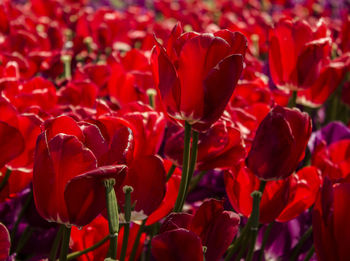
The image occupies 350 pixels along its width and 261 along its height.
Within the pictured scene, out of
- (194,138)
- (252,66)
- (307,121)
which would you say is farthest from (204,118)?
(252,66)

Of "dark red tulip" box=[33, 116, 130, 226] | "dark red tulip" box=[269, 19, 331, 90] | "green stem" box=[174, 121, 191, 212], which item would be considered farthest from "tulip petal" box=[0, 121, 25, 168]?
"dark red tulip" box=[269, 19, 331, 90]

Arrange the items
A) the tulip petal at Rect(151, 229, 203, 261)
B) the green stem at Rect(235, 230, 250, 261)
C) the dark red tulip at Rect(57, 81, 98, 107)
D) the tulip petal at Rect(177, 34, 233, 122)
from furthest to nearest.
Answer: the dark red tulip at Rect(57, 81, 98, 107) → the green stem at Rect(235, 230, 250, 261) → the tulip petal at Rect(177, 34, 233, 122) → the tulip petal at Rect(151, 229, 203, 261)

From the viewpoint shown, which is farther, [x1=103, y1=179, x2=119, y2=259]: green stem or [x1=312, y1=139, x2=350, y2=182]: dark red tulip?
[x1=312, y1=139, x2=350, y2=182]: dark red tulip

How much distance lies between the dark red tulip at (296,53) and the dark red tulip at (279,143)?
0.28m

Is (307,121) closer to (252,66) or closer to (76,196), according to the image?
(76,196)

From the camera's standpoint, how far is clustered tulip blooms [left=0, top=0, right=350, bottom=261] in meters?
0.59

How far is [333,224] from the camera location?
0.63 m

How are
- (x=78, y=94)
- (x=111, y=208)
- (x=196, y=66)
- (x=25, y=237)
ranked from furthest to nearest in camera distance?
(x=78, y=94) → (x=25, y=237) → (x=196, y=66) → (x=111, y=208)

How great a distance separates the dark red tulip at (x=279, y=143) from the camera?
0.72 meters

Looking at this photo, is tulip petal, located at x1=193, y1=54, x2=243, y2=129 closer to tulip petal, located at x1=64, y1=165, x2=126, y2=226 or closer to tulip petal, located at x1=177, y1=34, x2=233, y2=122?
tulip petal, located at x1=177, y1=34, x2=233, y2=122

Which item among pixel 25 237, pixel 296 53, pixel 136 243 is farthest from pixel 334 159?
pixel 25 237

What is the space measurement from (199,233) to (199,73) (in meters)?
0.18

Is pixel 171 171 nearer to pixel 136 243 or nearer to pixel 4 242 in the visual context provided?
pixel 136 243

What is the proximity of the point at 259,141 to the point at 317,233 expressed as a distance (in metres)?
0.15
